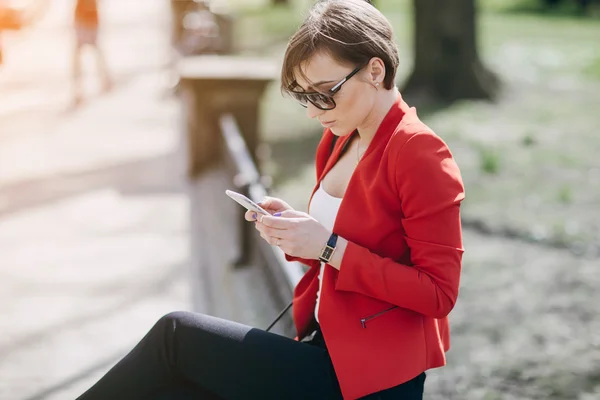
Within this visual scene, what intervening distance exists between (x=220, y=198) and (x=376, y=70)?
5.03 meters

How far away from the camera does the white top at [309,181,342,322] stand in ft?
7.41

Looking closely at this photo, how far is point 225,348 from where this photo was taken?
2176mm

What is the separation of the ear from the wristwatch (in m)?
0.42

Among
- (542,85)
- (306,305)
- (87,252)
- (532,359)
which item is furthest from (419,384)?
(542,85)

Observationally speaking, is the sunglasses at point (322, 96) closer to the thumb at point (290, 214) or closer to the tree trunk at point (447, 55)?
the thumb at point (290, 214)

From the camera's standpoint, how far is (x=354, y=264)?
201 centimetres

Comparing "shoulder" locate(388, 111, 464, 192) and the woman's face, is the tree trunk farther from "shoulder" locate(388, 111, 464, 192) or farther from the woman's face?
"shoulder" locate(388, 111, 464, 192)

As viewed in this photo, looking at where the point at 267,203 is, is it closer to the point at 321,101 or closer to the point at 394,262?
the point at 321,101

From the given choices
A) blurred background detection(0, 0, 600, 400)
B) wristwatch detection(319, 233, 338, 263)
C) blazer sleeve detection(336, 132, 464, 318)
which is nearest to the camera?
blazer sleeve detection(336, 132, 464, 318)

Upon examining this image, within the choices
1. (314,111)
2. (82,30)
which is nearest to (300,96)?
(314,111)

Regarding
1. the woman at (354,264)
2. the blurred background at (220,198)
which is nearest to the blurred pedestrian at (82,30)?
the blurred background at (220,198)

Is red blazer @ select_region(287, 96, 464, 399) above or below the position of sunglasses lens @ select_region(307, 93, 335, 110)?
below

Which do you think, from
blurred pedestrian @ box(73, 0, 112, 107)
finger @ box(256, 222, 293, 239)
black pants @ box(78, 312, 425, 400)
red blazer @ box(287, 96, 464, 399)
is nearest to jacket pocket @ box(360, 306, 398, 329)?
A: red blazer @ box(287, 96, 464, 399)

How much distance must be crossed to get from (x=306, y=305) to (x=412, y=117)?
26.6 inches
